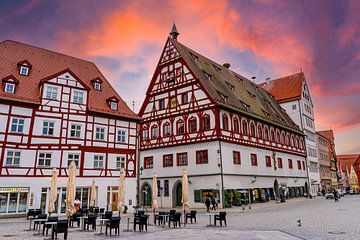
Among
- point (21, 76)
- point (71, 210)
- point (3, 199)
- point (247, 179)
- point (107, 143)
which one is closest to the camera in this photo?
point (71, 210)

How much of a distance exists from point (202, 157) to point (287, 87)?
114 feet

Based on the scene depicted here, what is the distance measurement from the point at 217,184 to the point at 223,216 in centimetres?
1345

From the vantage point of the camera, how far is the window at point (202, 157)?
3122 centimetres

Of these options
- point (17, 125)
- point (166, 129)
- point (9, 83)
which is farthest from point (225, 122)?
point (9, 83)

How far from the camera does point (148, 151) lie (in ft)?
123

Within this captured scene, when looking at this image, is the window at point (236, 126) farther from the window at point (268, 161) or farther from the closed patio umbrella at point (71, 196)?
the closed patio umbrella at point (71, 196)

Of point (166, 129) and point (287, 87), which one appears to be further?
point (287, 87)

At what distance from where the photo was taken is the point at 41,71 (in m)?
27.8

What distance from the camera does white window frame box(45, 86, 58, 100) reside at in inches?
1013

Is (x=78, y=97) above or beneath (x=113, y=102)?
beneath

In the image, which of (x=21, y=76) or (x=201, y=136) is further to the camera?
(x=201, y=136)

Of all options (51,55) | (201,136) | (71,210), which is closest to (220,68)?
(201,136)

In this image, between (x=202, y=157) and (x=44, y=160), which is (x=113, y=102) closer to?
(x=44, y=160)

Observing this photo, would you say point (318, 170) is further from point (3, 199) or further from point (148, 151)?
point (3, 199)
